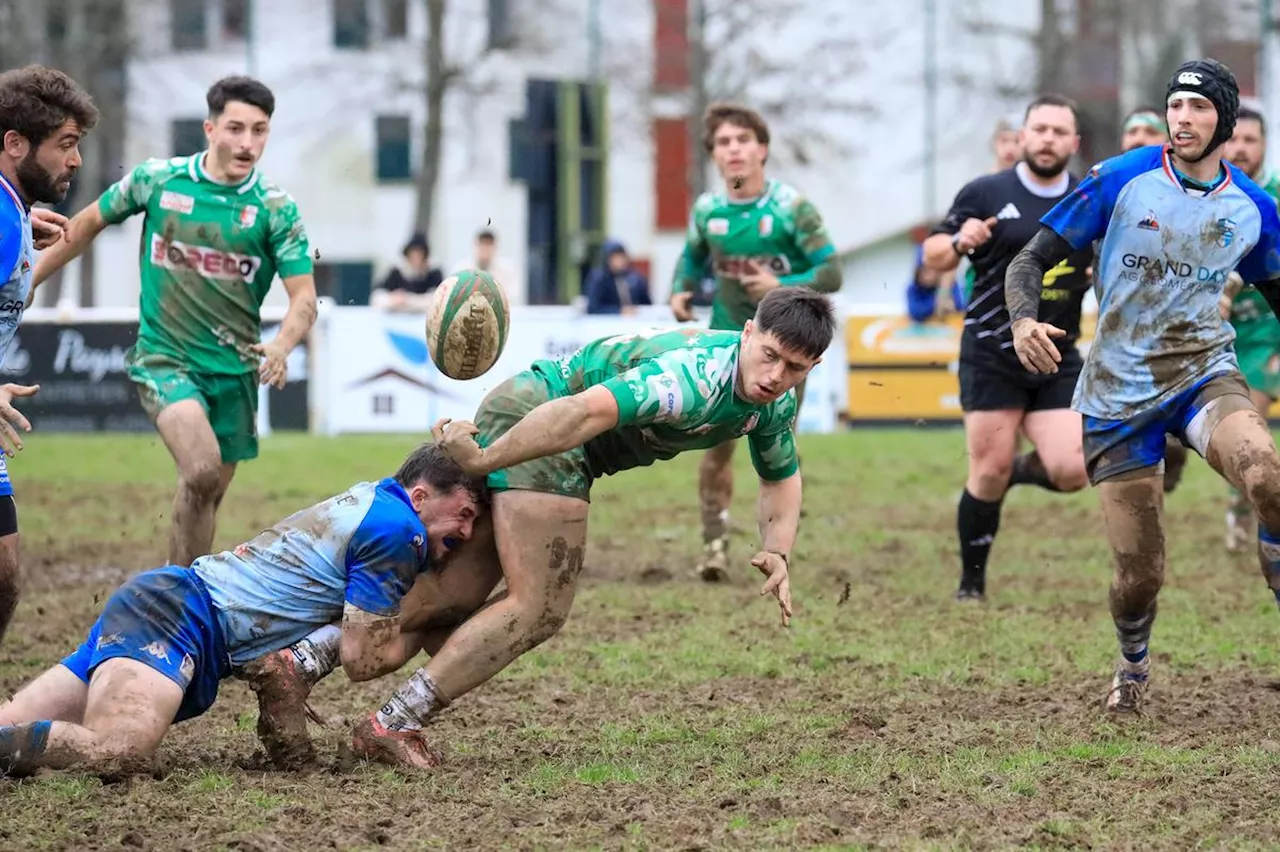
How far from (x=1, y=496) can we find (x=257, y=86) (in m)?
2.77

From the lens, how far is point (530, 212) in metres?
41.5

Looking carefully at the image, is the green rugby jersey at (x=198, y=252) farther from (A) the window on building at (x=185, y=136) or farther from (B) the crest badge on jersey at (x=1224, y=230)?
(A) the window on building at (x=185, y=136)

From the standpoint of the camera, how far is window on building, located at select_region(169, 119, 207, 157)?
38031mm

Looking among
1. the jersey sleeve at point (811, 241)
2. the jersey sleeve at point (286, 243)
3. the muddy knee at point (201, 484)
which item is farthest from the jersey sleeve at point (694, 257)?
the muddy knee at point (201, 484)

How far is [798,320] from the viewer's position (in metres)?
5.71

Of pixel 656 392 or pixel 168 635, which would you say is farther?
pixel 168 635

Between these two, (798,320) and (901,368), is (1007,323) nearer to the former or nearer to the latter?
(798,320)

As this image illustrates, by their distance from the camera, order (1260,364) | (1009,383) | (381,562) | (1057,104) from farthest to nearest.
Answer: (1260,364) < (1009,383) < (1057,104) < (381,562)

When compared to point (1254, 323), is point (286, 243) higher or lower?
higher

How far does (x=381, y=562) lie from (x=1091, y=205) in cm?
285

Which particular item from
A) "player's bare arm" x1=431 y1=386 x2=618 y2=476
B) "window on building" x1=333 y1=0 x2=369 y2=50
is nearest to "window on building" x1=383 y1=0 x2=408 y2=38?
"window on building" x1=333 y1=0 x2=369 y2=50

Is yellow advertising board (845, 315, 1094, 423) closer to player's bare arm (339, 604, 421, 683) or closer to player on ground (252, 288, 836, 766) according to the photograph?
player on ground (252, 288, 836, 766)

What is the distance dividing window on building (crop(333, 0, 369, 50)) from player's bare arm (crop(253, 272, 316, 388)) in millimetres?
32413

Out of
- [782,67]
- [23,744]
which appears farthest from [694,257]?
[782,67]
